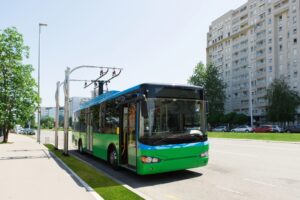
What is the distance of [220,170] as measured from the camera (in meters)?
11.3

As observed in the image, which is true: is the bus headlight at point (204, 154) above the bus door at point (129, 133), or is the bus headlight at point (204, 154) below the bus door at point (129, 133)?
below

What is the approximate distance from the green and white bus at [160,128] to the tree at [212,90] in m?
74.1

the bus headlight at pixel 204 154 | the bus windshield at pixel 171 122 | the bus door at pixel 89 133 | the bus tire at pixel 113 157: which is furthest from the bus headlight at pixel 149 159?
the bus door at pixel 89 133

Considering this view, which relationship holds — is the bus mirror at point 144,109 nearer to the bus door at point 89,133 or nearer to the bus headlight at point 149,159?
the bus headlight at point 149,159

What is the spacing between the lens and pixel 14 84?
96.5ft

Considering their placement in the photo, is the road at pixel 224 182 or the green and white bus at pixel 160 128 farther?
the green and white bus at pixel 160 128

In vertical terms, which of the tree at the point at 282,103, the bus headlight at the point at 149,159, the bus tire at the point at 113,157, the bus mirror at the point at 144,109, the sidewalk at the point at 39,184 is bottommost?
the sidewalk at the point at 39,184

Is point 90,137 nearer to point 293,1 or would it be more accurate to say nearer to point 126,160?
point 126,160

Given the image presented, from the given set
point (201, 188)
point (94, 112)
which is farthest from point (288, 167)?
point (94, 112)

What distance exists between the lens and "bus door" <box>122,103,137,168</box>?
9984mm

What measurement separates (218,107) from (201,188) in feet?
258

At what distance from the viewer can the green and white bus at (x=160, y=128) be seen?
9336 millimetres

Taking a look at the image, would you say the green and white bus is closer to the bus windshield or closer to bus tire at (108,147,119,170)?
the bus windshield

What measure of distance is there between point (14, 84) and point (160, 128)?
77.2 ft
